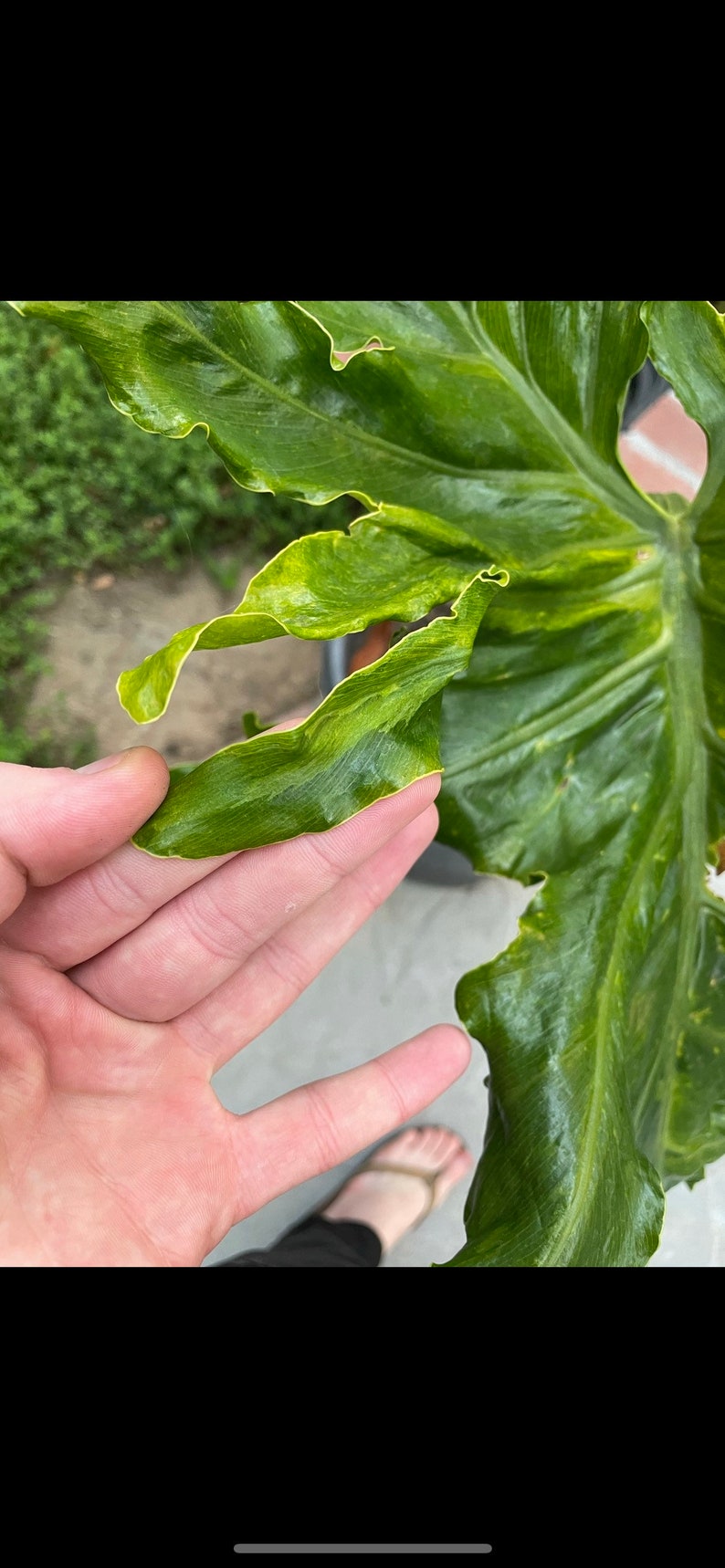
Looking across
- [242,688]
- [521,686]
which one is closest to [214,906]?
[521,686]

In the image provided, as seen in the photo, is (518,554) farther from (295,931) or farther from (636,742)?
(295,931)

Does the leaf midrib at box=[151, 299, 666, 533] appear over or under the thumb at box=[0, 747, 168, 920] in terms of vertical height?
over

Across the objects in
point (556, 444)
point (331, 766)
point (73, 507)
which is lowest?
point (331, 766)

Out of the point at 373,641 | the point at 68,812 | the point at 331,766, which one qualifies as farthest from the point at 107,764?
the point at 373,641

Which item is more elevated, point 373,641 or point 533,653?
point 373,641

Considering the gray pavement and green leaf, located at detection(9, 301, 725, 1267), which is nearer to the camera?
green leaf, located at detection(9, 301, 725, 1267)

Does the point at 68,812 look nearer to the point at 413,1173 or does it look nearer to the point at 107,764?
the point at 107,764

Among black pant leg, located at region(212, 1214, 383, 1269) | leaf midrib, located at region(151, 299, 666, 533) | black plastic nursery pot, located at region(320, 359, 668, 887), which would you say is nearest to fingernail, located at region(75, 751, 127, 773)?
leaf midrib, located at region(151, 299, 666, 533)

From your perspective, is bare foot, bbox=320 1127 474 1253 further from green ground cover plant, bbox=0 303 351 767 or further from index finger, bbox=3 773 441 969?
index finger, bbox=3 773 441 969
